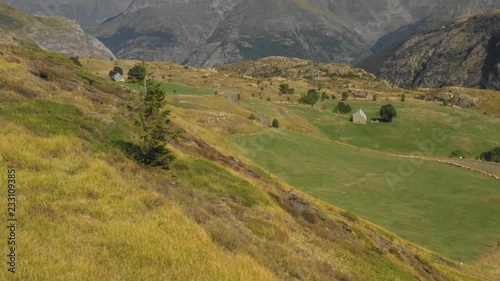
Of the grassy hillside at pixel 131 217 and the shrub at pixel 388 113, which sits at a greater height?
the grassy hillside at pixel 131 217

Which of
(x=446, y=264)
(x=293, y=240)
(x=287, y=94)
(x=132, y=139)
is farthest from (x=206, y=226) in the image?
(x=287, y=94)

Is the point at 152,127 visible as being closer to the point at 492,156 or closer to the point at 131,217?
the point at 131,217

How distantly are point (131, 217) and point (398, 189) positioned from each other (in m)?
52.8

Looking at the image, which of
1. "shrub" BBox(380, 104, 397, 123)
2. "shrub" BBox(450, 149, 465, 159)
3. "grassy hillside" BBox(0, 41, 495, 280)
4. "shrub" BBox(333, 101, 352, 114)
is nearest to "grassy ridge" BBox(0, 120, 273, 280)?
"grassy hillside" BBox(0, 41, 495, 280)

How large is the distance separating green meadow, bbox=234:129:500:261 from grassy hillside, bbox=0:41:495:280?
14.6 meters

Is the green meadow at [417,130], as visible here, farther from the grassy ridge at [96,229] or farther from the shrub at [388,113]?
the grassy ridge at [96,229]

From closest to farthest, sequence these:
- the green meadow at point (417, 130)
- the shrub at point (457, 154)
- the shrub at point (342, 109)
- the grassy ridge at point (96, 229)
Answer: the grassy ridge at point (96, 229) → the shrub at point (457, 154) → the green meadow at point (417, 130) → the shrub at point (342, 109)

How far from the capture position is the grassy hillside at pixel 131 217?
1009 cm

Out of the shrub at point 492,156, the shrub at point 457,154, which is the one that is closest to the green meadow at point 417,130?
the shrub at point 457,154

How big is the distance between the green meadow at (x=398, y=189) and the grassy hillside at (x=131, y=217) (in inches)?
575

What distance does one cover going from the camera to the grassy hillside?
33.1 feet

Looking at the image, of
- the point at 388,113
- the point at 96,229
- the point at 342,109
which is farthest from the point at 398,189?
the point at 342,109

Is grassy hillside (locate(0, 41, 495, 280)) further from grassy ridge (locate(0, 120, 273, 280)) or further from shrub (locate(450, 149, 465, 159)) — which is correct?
shrub (locate(450, 149, 465, 159))

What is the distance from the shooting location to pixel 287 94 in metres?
173
